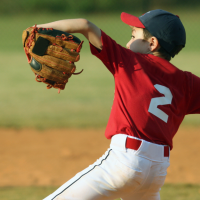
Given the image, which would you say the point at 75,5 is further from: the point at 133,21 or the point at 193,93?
the point at 193,93

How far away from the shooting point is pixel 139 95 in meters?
1.64

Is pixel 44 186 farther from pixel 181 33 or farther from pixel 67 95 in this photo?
pixel 67 95

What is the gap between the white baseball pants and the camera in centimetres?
156

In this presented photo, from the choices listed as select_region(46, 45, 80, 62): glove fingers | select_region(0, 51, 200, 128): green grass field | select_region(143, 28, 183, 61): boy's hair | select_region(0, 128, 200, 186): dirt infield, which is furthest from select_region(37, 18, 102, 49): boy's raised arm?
select_region(0, 51, 200, 128): green grass field

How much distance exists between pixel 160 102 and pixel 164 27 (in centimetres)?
44

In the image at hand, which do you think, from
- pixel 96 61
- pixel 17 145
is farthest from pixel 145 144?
pixel 96 61

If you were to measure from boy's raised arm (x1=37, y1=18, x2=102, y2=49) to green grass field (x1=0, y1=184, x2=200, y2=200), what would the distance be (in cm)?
186

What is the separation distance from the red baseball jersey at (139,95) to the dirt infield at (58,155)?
205cm

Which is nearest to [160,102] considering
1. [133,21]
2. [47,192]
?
[133,21]

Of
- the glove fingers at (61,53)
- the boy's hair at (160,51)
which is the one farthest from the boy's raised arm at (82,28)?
the boy's hair at (160,51)

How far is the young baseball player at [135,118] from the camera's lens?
5.16 feet

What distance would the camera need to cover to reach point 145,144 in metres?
1.60

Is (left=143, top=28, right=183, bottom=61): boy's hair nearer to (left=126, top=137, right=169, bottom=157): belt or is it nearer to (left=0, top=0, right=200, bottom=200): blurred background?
(left=126, top=137, right=169, bottom=157): belt

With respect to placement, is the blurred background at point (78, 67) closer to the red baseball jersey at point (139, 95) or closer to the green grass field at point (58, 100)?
the green grass field at point (58, 100)
